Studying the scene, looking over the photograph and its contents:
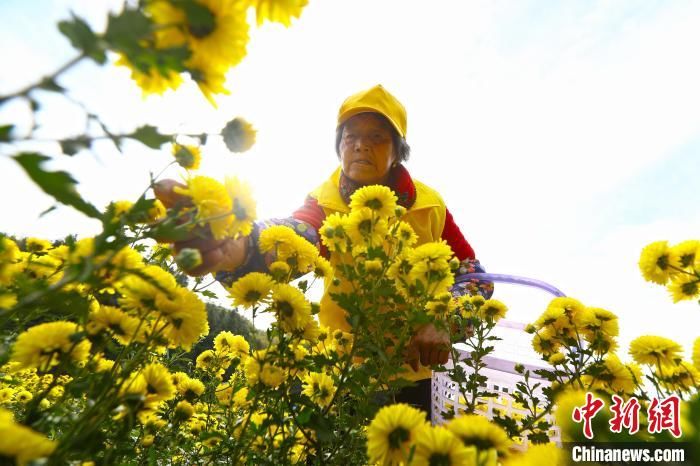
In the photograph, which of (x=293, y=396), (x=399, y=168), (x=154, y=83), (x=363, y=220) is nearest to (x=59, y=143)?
(x=154, y=83)

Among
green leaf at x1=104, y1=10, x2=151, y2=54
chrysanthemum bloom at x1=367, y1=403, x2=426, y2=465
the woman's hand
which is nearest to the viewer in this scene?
green leaf at x1=104, y1=10, x2=151, y2=54

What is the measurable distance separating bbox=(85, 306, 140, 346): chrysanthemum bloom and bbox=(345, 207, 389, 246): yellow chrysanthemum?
77cm

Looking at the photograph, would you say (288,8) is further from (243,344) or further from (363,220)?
(243,344)

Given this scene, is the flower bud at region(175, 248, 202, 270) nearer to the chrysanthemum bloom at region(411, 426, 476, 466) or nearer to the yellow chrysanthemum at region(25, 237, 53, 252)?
the chrysanthemum bloom at region(411, 426, 476, 466)

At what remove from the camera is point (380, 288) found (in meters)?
1.13

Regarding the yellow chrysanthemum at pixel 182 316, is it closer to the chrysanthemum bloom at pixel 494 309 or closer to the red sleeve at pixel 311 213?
the chrysanthemum bloom at pixel 494 309

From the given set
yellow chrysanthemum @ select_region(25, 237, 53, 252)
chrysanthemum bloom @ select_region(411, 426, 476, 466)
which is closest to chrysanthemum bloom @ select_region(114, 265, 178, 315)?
chrysanthemum bloom @ select_region(411, 426, 476, 466)

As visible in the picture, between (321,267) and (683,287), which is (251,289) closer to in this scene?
(321,267)

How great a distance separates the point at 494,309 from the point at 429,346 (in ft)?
1.63

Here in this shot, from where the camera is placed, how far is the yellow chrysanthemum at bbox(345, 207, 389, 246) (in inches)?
53.1

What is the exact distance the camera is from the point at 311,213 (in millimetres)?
2463

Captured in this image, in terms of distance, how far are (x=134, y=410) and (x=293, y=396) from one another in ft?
1.40

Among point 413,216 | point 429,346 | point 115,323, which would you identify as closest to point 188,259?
point 115,323

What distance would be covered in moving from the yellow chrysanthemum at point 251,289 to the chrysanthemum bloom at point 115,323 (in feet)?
1.02
